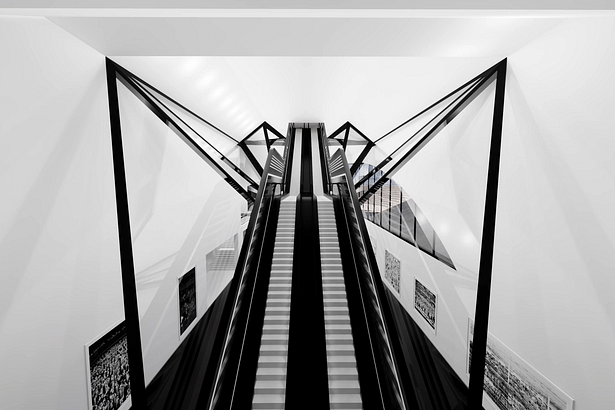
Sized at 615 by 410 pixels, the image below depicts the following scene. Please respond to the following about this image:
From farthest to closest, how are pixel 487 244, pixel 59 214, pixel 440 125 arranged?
pixel 440 125, pixel 487 244, pixel 59 214

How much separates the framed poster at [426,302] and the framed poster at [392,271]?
43.7 inches

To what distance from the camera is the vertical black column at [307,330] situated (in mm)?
4035

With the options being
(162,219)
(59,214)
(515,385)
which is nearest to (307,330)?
(515,385)

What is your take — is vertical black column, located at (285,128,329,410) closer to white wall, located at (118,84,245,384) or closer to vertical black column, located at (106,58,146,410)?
vertical black column, located at (106,58,146,410)

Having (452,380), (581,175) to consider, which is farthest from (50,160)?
(452,380)

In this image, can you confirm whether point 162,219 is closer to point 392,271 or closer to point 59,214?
point 59,214

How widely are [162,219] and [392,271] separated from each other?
270 inches

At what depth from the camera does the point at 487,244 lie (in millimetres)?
4559

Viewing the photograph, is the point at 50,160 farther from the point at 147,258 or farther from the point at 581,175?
the point at 581,175

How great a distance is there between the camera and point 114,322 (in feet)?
14.1

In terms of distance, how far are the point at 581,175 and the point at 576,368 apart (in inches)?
77.3

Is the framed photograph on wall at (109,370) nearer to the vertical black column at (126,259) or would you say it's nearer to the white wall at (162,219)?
the vertical black column at (126,259)

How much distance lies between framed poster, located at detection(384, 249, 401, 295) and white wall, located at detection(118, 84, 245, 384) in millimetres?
5284

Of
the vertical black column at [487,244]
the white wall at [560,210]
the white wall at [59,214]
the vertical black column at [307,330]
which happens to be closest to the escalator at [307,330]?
the vertical black column at [307,330]
